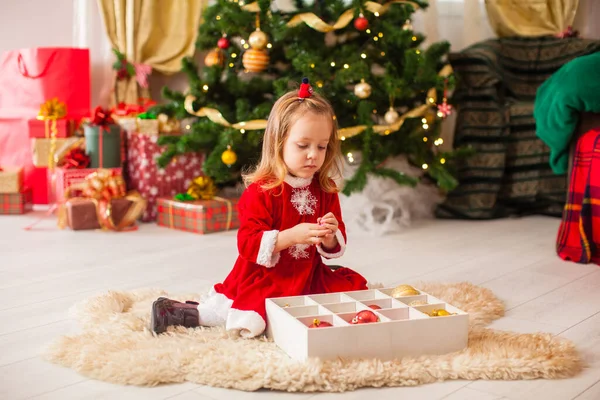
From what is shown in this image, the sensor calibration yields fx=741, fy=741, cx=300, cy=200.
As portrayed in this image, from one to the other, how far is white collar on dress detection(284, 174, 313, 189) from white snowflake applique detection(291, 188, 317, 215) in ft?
0.03

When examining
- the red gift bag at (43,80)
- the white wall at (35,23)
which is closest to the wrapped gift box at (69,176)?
the red gift bag at (43,80)

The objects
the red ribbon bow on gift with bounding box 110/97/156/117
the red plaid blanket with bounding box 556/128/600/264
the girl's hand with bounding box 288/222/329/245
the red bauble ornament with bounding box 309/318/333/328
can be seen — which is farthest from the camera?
the red ribbon bow on gift with bounding box 110/97/156/117

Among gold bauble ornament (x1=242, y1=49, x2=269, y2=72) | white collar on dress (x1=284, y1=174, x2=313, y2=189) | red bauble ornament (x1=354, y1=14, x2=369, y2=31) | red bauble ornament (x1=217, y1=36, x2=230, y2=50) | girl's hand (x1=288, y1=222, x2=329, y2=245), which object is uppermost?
red bauble ornament (x1=354, y1=14, x2=369, y2=31)

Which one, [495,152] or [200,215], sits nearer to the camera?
[200,215]

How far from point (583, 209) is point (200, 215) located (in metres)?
1.49

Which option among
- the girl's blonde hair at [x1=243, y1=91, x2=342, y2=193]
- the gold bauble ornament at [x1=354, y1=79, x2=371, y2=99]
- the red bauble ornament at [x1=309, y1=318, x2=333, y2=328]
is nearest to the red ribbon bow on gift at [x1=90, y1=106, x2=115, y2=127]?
the gold bauble ornament at [x1=354, y1=79, x2=371, y2=99]

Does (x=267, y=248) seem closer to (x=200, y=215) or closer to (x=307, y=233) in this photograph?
(x=307, y=233)

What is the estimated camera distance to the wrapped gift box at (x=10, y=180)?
11.3ft

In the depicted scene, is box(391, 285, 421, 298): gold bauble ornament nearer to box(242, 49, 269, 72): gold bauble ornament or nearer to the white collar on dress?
the white collar on dress

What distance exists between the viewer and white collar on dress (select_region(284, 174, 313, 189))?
5.95 feet

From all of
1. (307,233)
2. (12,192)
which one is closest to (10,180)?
(12,192)

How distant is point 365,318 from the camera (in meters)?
1.57

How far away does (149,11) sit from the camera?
382 centimetres

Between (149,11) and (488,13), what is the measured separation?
69.7 inches
